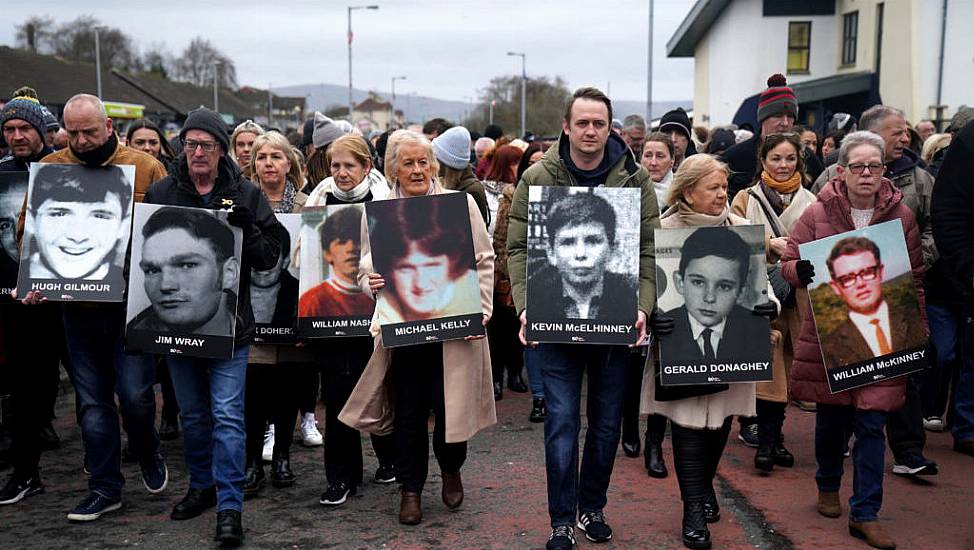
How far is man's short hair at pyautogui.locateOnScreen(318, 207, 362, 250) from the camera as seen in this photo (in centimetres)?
554

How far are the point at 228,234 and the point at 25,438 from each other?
1963 mm

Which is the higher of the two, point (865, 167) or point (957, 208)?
point (865, 167)

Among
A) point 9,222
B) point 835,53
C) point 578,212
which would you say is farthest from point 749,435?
point 835,53

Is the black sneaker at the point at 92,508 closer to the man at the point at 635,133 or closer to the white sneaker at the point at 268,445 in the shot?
the white sneaker at the point at 268,445

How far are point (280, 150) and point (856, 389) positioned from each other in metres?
3.70

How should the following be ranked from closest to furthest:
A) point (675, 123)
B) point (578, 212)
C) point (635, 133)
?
point (578, 212)
point (675, 123)
point (635, 133)

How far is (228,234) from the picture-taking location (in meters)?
5.09

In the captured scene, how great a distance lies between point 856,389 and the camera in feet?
16.8

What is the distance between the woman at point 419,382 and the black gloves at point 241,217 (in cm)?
64

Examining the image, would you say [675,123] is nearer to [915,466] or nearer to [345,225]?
[915,466]

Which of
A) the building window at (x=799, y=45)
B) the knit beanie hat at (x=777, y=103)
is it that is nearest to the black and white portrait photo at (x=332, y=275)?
the knit beanie hat at (x=777, y=103)

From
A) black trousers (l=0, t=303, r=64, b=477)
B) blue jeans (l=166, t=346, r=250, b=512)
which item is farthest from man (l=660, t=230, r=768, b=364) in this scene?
black trousers (l=0, t=303, r=64, b=477)

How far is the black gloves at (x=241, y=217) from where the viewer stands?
197 inches

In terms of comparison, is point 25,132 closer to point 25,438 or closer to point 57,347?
point 57,347
